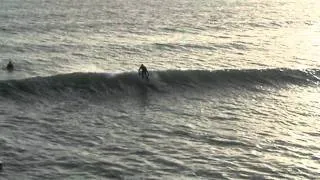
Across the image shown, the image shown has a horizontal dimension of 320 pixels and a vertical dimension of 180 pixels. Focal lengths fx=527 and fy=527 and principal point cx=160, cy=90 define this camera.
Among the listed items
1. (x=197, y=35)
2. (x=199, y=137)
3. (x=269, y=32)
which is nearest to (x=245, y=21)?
(x=269, y=32)

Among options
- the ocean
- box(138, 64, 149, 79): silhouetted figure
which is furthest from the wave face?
box(138, 64, 149, 79): silhouetted figure

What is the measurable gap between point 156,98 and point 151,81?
3207 millimetres

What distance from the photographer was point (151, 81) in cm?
3488

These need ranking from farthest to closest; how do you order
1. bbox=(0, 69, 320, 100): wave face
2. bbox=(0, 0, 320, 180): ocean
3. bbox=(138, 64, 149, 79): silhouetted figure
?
bbox=(138, 64, 149, 79): silhouetted figure, bbox=(0, 69, 320, 100): wave face, bbox=(0, 0, 320, 180): ocean

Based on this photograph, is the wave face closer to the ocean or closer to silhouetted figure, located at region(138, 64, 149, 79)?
the ocean

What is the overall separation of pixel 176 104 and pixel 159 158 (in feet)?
30.4

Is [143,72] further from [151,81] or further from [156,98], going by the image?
[156,98]

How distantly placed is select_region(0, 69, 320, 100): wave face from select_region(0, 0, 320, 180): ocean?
7 centimetres

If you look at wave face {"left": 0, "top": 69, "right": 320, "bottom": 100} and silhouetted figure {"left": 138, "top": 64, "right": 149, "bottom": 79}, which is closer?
wave face {"left": 0, "top": 69, "right": 320, "bottom": 100}

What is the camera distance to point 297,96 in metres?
32.6

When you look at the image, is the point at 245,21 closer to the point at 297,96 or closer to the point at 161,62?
the point at 161,62

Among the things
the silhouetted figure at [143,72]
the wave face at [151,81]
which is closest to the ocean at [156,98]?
the wave face at [151,81]

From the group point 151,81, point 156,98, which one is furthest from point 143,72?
point 156,98

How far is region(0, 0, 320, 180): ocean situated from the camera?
20.7 metres
